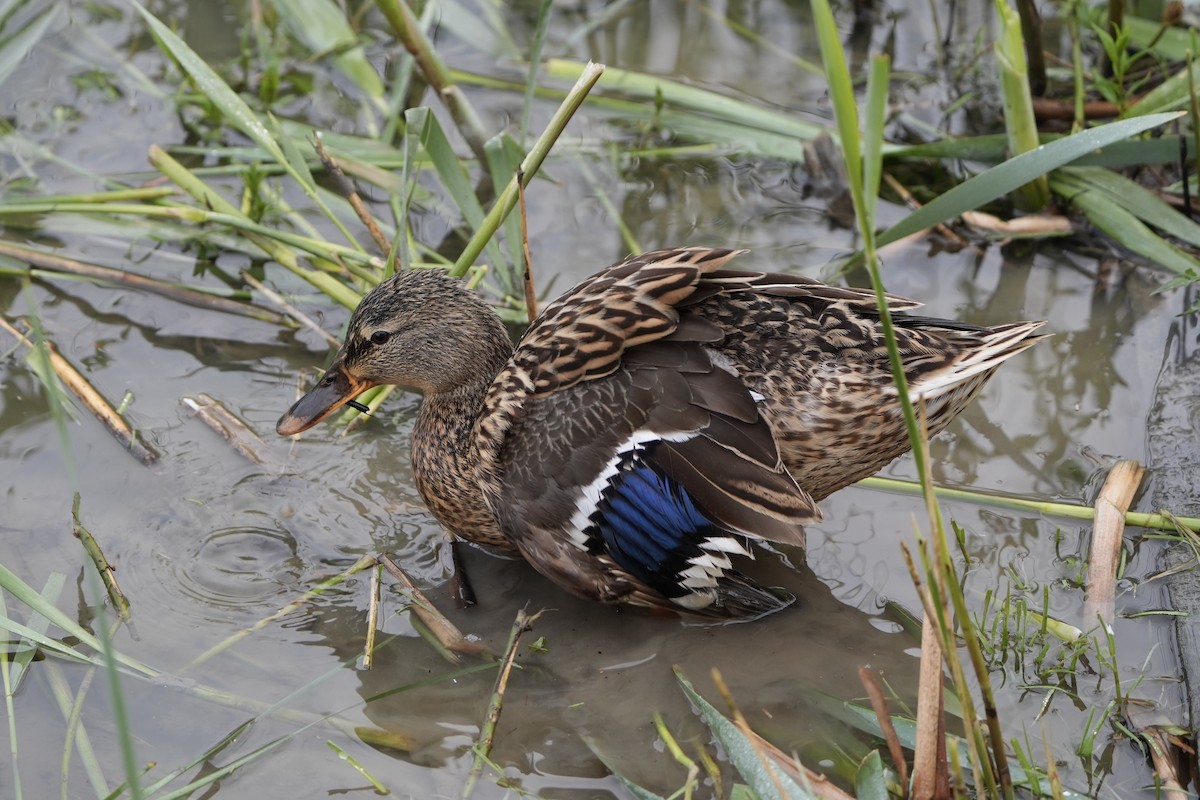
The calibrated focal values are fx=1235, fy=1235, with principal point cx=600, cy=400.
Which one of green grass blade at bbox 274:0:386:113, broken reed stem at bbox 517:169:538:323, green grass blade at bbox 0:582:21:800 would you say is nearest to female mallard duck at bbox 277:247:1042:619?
broken reed stem at bbox 517:169:538:323

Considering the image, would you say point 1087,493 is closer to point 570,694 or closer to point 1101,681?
point 1101,681

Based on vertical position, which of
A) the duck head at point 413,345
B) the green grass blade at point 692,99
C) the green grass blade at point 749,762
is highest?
the green grass blade at point 692,99

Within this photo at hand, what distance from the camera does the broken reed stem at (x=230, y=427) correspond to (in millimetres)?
4449

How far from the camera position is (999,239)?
5.29 meters

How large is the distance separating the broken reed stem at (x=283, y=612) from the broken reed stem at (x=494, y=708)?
1.84 ft

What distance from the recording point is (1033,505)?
4129 mm

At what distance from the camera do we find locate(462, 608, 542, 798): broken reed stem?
10.8 ft

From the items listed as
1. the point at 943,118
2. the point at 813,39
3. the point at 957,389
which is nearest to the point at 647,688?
the point at 957,389

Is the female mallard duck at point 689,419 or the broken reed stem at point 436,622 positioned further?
the broken reed stem at point 436,622

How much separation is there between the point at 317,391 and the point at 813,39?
3.67 meters

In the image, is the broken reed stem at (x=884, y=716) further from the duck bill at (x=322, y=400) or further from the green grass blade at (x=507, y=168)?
the green grass blade at (x=507, y=168)

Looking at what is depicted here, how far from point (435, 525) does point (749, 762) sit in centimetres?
164

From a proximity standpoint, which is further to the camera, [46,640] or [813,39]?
[813,39]

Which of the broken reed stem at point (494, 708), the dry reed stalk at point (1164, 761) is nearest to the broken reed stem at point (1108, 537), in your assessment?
the dry reed stalk at point (1164, 761)
